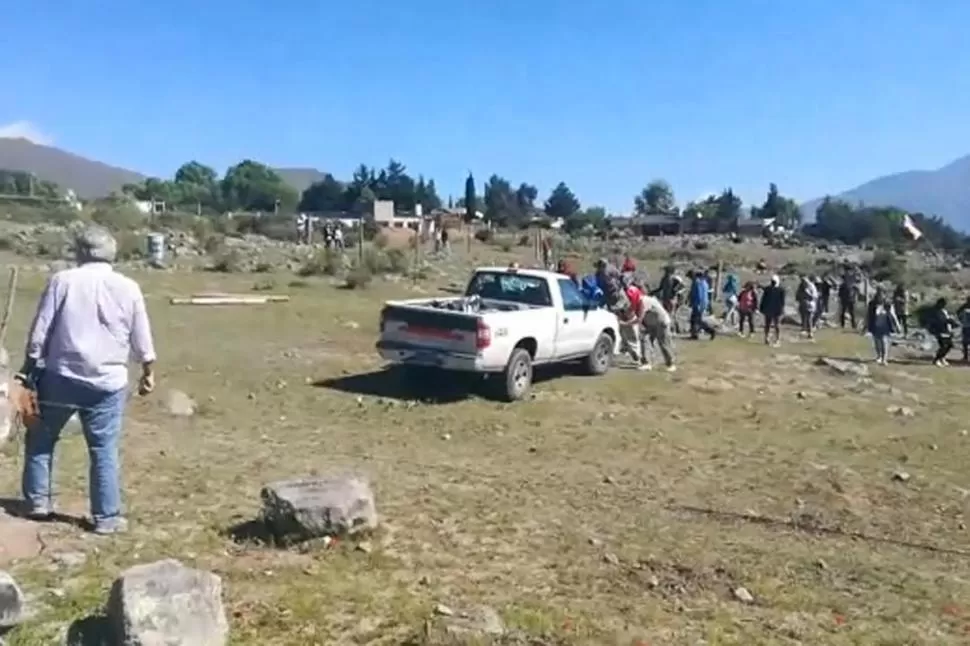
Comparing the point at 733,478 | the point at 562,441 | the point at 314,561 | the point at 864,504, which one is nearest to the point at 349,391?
the point at 562,441

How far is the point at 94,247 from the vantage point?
6867 mm

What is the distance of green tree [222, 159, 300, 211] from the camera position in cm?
12531

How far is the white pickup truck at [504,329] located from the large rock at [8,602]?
9.23 meters

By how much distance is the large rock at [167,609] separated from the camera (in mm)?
5133

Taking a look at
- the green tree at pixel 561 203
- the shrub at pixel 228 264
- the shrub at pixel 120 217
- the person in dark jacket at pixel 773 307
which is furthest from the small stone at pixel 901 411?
the green tree at pixel 561 203

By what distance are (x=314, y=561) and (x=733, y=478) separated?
5.08 meters

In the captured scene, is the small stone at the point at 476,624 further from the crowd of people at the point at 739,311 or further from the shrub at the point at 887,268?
the shrub at the point at 887,268

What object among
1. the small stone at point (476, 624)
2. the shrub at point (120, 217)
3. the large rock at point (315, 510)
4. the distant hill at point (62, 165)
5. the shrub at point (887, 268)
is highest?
the distant hill at point (62, 165)

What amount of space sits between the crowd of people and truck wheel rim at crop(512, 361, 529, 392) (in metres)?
2.90

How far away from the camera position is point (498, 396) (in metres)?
14.9

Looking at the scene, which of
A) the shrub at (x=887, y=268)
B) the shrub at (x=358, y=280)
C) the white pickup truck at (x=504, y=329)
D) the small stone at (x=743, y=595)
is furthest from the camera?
the shrub at (x=887, y=268)

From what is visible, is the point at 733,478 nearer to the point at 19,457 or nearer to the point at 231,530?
the point at 231,530

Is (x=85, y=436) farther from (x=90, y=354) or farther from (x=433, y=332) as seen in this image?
(x=433, y=332)

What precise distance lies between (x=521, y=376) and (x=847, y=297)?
18.6 metres
